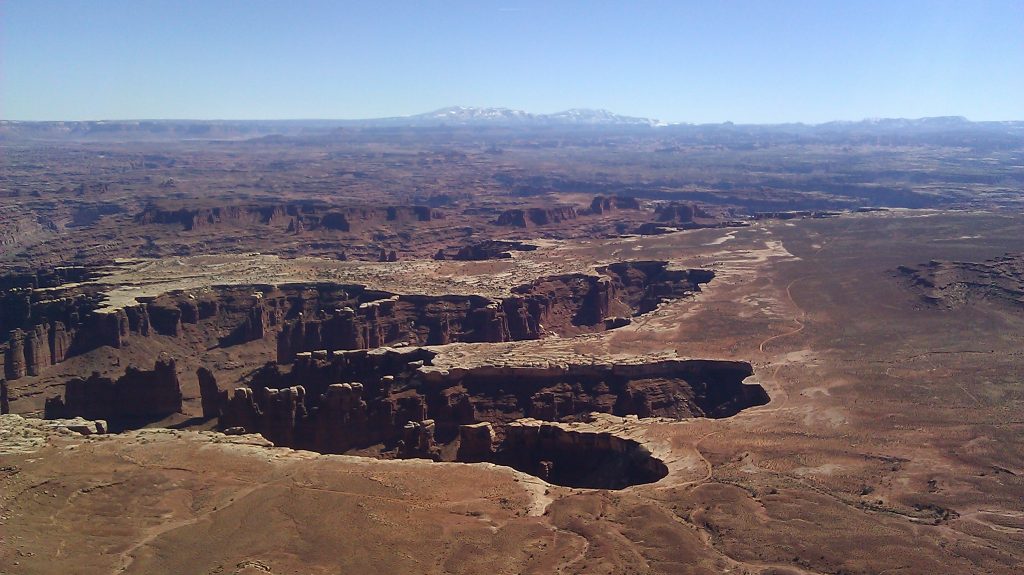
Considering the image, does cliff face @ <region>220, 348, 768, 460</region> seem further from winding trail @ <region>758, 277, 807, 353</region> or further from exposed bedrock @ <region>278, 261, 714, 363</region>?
exposed bedrock @ <region>278, 261, 714, 363</region>

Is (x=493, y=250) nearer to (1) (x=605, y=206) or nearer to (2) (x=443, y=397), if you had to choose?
(2) (x=443, y=397)

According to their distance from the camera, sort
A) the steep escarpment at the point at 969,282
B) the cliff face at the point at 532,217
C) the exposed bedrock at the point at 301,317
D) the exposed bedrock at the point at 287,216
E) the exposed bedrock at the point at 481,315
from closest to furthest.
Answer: the exposed bedrock at the point at 301,317 < the exposed bedrock at the point at 481,315 < the steep escarpment at the point at 969,282 < the exposed bedrock at the point at 287,216 < the cliff face at the point at 532,217

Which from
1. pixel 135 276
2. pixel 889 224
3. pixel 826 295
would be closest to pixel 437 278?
pixel 135 276

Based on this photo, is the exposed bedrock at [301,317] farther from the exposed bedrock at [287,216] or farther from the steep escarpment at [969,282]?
the exposed bedrock at [287,216]

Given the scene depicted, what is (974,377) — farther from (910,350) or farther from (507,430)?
(507,430)

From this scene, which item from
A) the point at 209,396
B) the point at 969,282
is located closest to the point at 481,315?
the point at 209,396

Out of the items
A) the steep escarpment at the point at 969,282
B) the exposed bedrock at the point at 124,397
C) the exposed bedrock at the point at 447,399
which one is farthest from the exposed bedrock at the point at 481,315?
the steep escarpment at the point at 969,282

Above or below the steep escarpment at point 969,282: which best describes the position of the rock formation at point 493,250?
below
